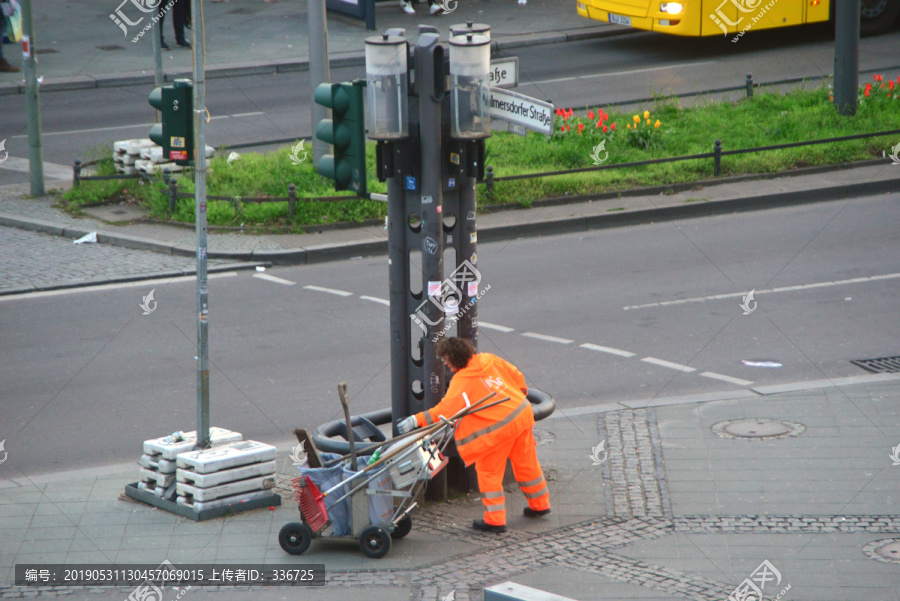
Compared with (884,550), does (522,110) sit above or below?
above

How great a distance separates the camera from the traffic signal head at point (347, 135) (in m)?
8.02

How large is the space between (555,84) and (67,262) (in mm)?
11506

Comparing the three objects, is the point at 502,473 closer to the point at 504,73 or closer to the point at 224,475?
the point at 224,475

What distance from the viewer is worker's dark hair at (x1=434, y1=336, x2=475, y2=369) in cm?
790

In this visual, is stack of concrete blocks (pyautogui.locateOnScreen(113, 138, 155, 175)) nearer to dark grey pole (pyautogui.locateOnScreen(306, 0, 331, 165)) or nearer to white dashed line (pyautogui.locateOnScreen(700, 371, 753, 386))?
dark grey pole (pyautogui.locateOnScreen(306, 0, 331, 165))

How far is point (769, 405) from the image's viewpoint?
10.1 meters

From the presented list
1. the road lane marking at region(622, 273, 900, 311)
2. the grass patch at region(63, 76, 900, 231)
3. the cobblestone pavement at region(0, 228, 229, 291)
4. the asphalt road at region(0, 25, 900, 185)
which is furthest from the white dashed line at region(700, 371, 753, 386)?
the asphalt road at region(0, 25, 900, 185)

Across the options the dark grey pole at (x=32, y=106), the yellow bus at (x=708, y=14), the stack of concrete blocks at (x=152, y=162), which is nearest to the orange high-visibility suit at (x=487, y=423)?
the stack of concrete blocks at (x=152, y=162)

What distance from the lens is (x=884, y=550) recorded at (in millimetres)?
7355

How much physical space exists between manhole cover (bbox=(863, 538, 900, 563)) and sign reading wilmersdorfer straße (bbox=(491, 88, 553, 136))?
10.9ft

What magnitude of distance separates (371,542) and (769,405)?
415 cm

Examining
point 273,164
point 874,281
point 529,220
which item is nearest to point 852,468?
point 874,281

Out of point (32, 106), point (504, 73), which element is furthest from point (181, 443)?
point (32, 106)

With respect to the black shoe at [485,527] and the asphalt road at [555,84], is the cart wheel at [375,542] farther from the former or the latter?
the asphalt road at [555,84]
